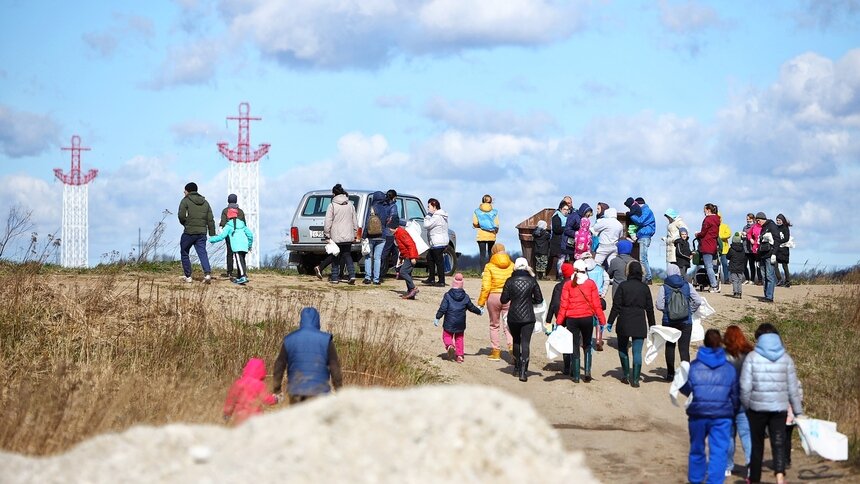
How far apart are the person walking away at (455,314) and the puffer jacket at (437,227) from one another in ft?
18.9

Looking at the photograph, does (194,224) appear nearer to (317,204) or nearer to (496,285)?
(317,204)

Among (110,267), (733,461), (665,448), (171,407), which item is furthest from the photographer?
(110,267)

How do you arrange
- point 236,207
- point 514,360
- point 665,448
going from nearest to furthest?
point 665,448 → point 514,360 → point 236,207

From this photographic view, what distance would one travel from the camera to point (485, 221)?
25719 millimetres

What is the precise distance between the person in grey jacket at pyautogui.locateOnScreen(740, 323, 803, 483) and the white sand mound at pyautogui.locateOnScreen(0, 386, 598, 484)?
508 cm

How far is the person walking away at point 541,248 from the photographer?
1097 inches

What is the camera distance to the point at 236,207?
22.7m

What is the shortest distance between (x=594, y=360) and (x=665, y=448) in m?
5.25

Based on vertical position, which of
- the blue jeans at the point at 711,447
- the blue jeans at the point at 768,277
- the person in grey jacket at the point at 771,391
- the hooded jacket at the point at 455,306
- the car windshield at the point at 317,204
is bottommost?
the blue jeans at the point at 711,447

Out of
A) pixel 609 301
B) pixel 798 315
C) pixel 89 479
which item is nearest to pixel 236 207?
pixel 609 301

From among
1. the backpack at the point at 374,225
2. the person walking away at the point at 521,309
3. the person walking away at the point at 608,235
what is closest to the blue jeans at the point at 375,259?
the backpack at the point at 374,225

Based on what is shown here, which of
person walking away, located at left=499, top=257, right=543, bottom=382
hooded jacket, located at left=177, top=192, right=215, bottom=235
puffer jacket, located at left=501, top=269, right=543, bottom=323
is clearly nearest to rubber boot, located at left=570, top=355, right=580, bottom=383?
person walking away, located at left=499, top=257, right=543, bottom=382

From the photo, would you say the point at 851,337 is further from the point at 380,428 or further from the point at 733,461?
the point at 380,428

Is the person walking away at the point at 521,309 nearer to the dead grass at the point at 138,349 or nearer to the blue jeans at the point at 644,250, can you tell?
the dead grass at the point at 138,349
